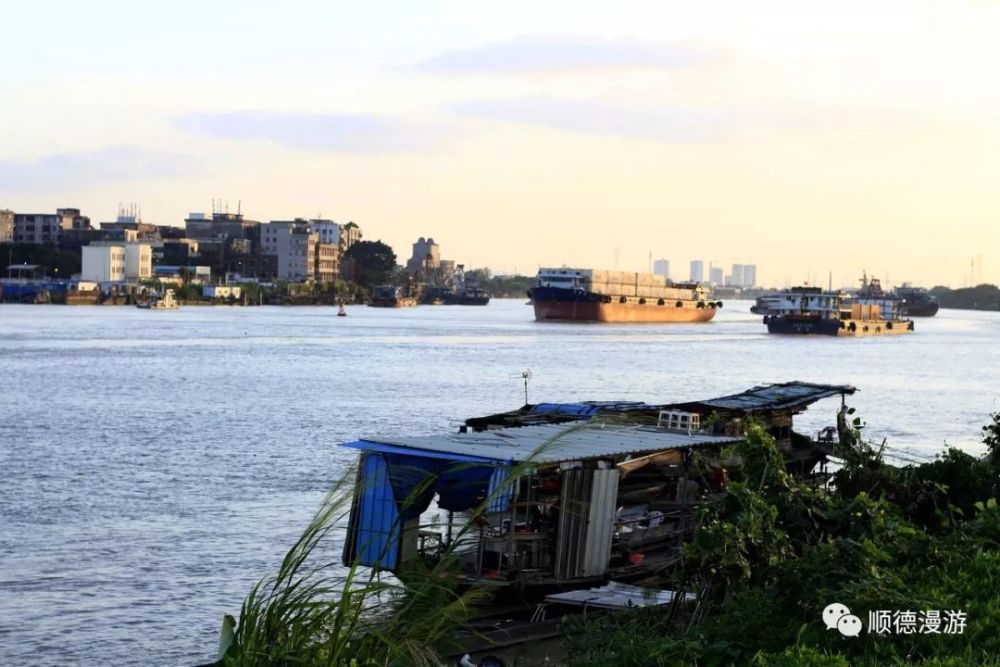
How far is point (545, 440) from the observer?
741 inches

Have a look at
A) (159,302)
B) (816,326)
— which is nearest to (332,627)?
(816,326)

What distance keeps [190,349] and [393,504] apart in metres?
77.0

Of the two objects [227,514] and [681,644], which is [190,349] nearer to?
[227,514]

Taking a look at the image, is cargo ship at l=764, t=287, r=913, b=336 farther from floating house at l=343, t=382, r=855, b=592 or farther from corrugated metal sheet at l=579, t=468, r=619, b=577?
corrugated metal sheet at l=579, t=468, r=619, b=577

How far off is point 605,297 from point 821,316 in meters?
25.7

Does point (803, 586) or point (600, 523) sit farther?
point (600, 523)

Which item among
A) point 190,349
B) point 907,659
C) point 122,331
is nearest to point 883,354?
point 190,349

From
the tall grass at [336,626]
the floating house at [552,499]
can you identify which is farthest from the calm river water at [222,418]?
the tall grass at [336,626]

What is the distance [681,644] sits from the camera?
10.5m

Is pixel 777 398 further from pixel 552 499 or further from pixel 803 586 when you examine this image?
pixel 803 586

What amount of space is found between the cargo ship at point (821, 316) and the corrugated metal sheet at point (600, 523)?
409 ft

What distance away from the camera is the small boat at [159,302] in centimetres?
19375

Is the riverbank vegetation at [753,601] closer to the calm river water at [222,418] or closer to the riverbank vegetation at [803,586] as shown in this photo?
the riverbank vegetation at [803,586]

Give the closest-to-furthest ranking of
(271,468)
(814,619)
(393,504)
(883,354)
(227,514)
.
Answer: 1. (814,619)
2. (393,504)
3. (227,514)
4. (271,468)
5. (883,354)
